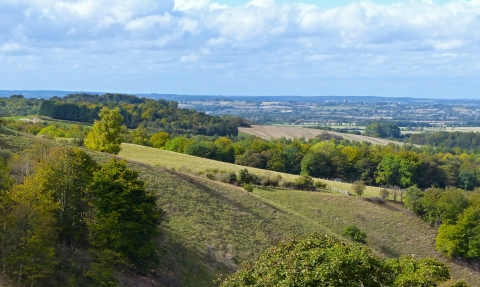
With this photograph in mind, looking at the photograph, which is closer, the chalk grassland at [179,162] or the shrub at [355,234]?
the shrub at [355,234]

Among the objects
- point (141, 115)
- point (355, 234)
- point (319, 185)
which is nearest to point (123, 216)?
point (355, 234)

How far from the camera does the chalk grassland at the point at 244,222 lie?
38000 millimetres

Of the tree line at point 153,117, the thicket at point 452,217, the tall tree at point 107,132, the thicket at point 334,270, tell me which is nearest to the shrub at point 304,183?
the thicket at point 452,217

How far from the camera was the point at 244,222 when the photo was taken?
151ft

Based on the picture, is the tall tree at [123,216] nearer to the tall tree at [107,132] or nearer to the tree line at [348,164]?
the tall tree at [107,132]

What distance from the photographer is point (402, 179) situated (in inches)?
3487

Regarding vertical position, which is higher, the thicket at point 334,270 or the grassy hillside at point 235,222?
the thicket at point 334,270

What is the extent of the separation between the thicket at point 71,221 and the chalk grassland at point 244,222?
15.4 feet

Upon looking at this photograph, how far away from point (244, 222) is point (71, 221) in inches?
739

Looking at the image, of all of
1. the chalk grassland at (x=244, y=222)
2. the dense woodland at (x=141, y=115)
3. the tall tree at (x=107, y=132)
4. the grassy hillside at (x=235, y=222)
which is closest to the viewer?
the grassy hillside at (x=235, y=222)

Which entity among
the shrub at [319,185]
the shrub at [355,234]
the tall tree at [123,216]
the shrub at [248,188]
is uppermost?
the tall tree at [123,216]

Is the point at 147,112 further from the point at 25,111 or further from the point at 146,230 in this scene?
the point at 146,230

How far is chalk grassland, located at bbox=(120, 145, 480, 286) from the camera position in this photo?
38.0 m

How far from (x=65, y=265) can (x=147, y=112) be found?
438 feet
